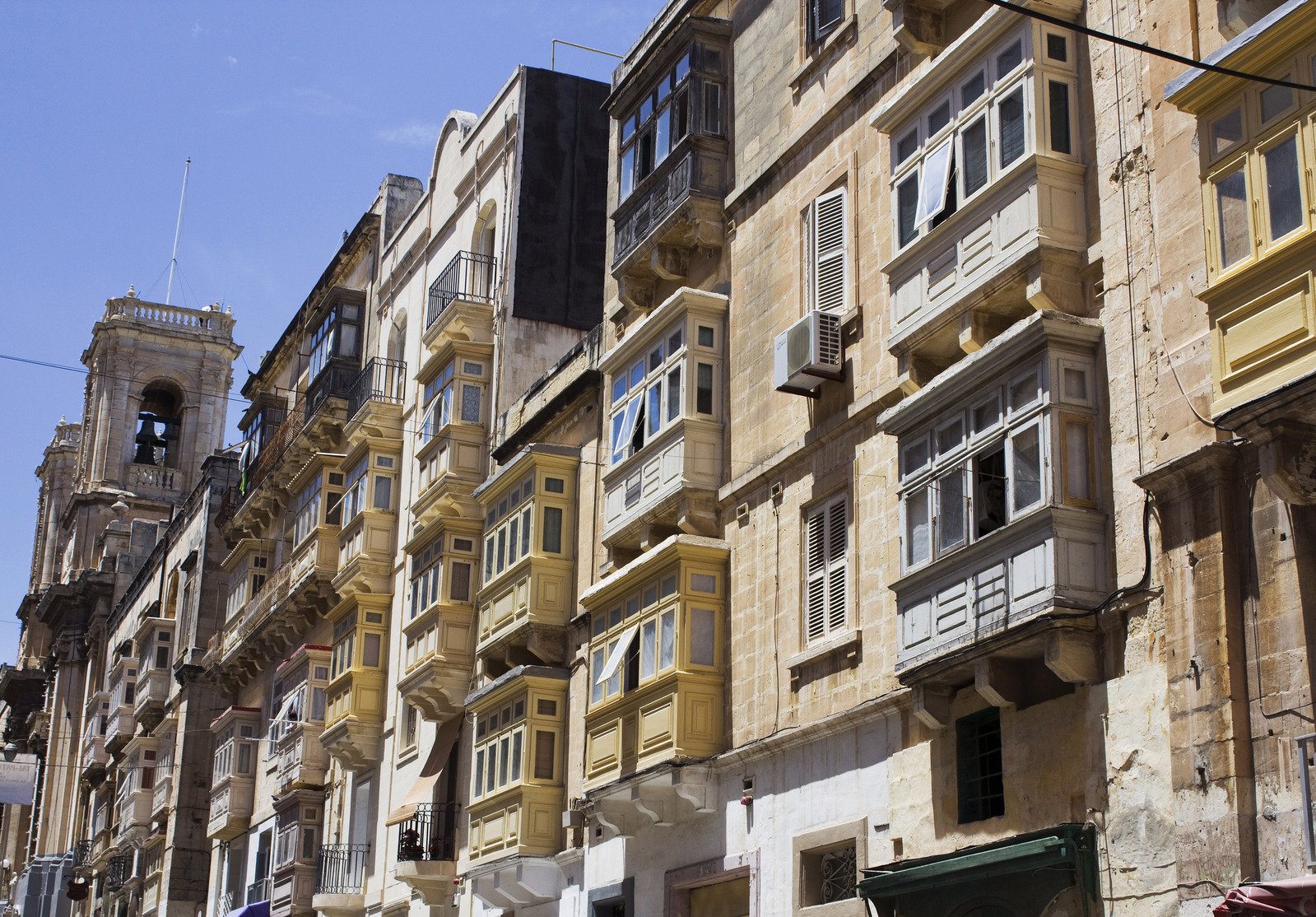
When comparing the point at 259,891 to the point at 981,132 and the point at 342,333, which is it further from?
the point at 981,132

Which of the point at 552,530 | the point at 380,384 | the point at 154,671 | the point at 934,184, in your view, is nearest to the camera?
the point at 934,184

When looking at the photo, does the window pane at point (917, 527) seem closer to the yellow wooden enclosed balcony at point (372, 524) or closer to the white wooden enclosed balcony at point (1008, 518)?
the white wooden enclosed balcony at point (1008, 518)

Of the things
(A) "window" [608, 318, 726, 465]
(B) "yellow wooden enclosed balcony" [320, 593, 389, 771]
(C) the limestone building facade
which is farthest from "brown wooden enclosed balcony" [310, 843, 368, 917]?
(A) "window" [608, 318, 726, 465]

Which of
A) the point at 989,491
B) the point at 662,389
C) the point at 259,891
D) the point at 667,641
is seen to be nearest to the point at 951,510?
the point at 989,491

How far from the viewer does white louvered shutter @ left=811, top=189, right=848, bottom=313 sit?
21.5m

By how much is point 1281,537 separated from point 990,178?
5.26 m

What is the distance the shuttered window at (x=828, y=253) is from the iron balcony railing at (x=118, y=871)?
134 ft

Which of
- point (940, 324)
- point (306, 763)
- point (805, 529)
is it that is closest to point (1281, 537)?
point (940, 324)

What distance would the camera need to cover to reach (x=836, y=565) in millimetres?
20562

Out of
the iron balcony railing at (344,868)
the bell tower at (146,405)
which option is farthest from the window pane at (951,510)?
the bell tower at (146,405)

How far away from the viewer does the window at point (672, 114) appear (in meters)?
25.4

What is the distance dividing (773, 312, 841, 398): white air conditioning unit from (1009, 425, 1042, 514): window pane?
456 cm

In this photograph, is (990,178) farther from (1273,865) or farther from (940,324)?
(1273,865)

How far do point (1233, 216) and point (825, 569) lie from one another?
301 inches
